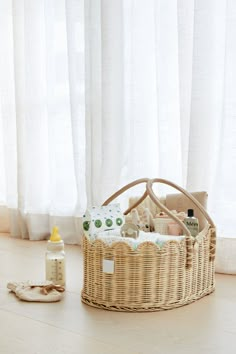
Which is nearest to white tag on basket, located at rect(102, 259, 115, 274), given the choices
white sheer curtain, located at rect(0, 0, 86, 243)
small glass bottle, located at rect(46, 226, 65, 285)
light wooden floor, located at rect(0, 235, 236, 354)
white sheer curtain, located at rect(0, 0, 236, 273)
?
light wooden floor, located at rect(0, 235, 236, 354)

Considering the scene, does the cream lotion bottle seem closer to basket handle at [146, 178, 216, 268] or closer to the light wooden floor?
basket handle at [146, 178, 216, 268]

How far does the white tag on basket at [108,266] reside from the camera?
1.65 meters

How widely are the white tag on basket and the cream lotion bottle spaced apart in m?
0.31

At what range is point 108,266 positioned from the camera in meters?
1.66

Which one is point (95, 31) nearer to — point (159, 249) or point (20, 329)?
point (159, 249)

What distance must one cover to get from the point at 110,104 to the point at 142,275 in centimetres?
105

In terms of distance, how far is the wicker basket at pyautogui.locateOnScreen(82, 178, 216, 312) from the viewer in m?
1.64

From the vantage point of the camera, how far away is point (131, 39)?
240cm

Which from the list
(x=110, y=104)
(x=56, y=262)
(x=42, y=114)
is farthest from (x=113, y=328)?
(x=42, y=114)

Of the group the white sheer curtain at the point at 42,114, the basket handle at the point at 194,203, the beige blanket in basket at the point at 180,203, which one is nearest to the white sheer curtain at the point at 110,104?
the white sheer curtain at the point at 42,114

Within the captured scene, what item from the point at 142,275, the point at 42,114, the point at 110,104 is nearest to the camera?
the point at 142,275

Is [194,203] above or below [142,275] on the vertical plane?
above

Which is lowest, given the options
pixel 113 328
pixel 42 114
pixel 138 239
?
pixel 113 328

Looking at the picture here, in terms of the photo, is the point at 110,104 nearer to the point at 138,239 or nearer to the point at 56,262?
the point at 56,262
